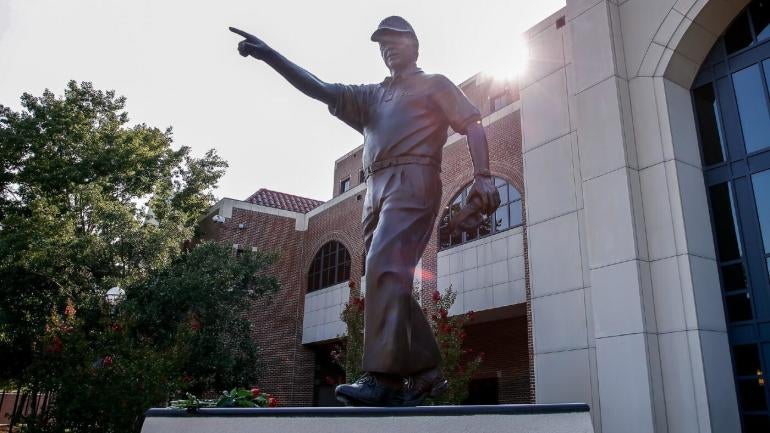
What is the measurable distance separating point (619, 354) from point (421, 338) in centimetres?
708

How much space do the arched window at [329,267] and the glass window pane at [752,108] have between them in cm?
1585

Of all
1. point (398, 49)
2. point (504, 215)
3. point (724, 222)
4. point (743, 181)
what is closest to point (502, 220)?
point (504, 215)

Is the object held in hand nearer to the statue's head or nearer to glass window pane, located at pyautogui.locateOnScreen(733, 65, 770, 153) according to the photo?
the statue's head

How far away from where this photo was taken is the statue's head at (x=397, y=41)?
4793 millimetres

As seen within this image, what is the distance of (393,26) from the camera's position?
4781 mm

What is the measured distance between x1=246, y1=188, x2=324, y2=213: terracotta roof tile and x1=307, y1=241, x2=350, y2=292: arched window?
3420mm

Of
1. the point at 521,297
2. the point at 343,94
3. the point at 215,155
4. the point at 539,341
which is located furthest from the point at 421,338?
the point at 215,155

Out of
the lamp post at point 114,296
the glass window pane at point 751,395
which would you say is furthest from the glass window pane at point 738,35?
the lamp post at point 114,296

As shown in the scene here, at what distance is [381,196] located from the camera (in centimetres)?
442

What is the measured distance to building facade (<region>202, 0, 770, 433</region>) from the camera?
32.0 ft

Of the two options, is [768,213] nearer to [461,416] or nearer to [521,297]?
[521,297]

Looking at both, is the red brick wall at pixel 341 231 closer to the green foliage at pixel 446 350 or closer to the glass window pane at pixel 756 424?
the green foliage at pixel 446 350

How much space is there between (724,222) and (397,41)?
8.30 m

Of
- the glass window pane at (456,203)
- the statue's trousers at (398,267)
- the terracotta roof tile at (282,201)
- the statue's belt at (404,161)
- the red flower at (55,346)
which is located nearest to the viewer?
the statue's trousers at (398,267)
